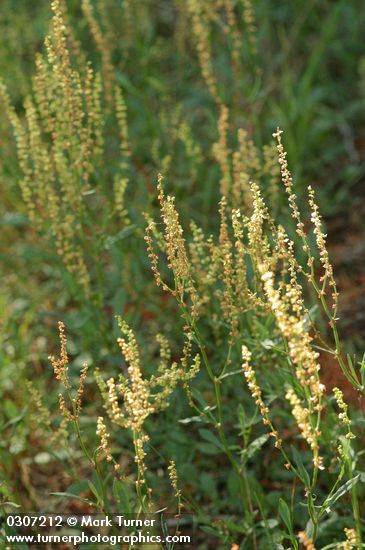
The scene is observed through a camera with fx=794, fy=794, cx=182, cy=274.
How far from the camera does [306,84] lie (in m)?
4.55

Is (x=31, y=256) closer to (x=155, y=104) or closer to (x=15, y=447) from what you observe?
(x=15, y=447)

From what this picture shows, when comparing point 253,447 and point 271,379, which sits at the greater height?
point 271,379

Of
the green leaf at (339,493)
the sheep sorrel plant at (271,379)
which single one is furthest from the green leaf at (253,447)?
the green leaf at (339,493)

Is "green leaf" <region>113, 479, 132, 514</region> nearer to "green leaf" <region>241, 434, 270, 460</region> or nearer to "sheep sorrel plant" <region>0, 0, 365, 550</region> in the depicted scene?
"sheep sorrel plant" <region>0, 0, 365, 550</region>

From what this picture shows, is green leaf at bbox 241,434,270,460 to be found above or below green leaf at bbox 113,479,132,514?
above

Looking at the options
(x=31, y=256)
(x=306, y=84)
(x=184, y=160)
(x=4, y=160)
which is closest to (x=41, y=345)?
(x=31, y=256)

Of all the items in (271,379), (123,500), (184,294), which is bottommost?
(123,500)

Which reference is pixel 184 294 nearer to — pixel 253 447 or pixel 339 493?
pixel 253 447

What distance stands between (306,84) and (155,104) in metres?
0.91

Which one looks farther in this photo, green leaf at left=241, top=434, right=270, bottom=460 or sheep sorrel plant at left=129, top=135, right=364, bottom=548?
green leaf at left=241, top=434, right=270, bottom=460

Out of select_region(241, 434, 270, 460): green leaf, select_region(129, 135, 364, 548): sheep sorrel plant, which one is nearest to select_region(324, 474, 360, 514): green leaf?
select_region(129, 135, 364, 548): sheep sorrel plant

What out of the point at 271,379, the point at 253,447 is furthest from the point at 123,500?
the point at 271,379

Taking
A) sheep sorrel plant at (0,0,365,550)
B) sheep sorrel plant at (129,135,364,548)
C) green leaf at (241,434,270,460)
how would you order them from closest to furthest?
1. sheep sorrel plant at (129,135,364,548)
2. sheep sorrel plant at (0,0,365,550)
3. green leaf at (241,434,270,460)

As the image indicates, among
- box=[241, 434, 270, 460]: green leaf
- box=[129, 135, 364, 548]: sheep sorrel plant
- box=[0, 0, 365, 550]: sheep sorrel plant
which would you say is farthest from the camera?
box=[241, 434, 270, 460]: green leaf
